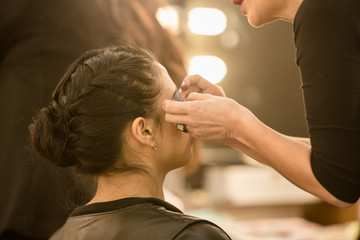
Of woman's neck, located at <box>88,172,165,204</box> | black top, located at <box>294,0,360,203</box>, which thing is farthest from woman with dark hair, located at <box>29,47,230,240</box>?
black top, located at <box>294,0,360,203</box>

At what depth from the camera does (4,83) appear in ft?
4.85

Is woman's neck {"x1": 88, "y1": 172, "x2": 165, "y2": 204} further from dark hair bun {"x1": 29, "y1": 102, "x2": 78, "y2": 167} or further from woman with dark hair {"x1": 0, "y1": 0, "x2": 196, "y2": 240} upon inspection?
woman with dark hair {"x1": 0, "y1": 0, "x2": 196, "y2": 240}

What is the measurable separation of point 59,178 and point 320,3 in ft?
3.28

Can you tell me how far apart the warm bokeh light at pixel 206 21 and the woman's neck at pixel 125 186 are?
3.72 m

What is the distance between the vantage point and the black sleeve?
1.07 m

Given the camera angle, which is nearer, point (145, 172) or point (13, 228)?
point (145, 172)

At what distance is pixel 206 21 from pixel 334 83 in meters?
3.99

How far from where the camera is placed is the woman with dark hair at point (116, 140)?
116 cm

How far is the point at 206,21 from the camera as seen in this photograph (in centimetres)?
481

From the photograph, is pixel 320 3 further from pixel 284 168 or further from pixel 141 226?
pixel 141 226

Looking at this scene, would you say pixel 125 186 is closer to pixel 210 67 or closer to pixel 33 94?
pixel 33 94

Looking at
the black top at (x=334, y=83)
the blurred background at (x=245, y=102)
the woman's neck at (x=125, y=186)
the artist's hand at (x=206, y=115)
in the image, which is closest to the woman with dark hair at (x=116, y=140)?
the woman's neck at (x=125, y=186)

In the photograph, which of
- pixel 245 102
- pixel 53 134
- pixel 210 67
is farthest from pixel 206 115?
pixel 245 102

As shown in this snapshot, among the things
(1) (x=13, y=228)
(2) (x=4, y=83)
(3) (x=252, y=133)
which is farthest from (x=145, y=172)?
(2) (x=4, y=83)
